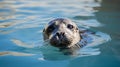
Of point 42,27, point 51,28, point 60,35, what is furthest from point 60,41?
point 42,27

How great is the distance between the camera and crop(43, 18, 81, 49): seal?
546 cm

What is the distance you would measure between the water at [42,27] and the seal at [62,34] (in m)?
0.17

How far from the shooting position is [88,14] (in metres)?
9.01

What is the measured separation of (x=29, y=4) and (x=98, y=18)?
2811 mm

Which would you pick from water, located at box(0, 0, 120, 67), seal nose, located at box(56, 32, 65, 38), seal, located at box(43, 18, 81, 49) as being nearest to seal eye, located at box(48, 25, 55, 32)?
seal, located at box(43, 18, 81, 49)

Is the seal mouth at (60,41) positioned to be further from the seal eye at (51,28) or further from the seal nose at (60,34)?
the seal eye at (51,28)

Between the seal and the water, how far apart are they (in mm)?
174

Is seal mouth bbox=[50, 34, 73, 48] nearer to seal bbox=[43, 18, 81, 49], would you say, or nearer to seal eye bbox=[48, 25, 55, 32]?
seal bbox=[43, 18, 81, 49]

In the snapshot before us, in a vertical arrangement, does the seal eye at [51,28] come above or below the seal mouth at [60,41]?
above

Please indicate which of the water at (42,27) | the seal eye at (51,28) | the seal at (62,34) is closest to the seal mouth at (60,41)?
the seal at (62,34)

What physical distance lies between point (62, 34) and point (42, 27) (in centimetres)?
230

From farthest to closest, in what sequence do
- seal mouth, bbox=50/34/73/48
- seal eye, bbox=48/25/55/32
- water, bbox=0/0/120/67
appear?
1. seal eye, bbox=48/25/55/32
2. seal mouth, bbox=50/34/73/48
3. water, bbox=0/0/120/67

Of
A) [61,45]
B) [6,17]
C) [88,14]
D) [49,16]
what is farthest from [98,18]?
[61,45]

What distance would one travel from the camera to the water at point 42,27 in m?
5.14
